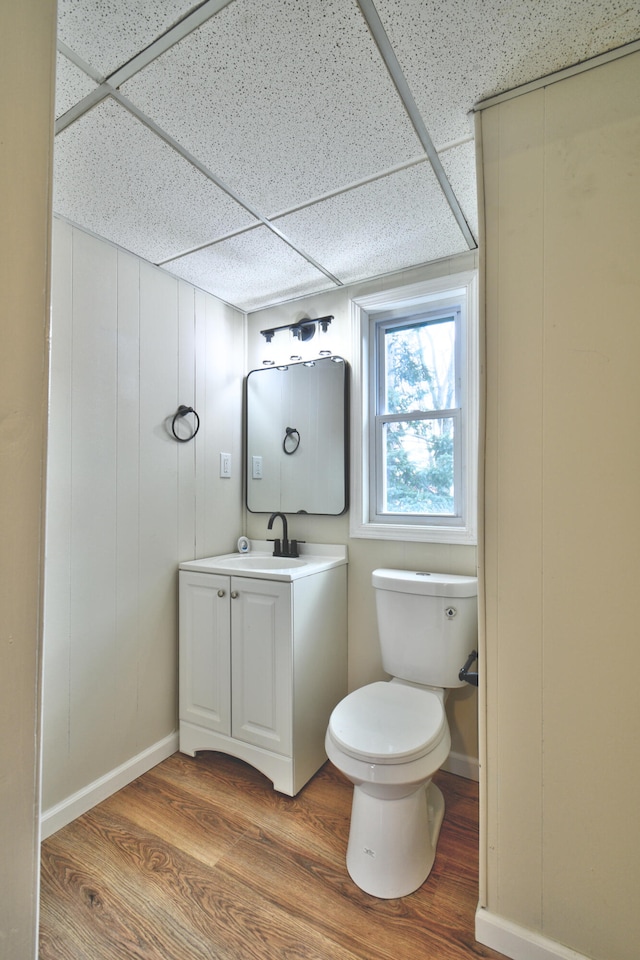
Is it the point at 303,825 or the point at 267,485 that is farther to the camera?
the point at 267,485

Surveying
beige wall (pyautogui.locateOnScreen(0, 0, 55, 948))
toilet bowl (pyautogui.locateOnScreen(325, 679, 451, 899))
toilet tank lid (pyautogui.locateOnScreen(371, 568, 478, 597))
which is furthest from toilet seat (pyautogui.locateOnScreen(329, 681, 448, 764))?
beige wall (pyautogui.locateOnScreen(0, 0, 55, 948))

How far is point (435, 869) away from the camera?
1.39 metres

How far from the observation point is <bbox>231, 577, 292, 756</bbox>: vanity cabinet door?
5.71ft

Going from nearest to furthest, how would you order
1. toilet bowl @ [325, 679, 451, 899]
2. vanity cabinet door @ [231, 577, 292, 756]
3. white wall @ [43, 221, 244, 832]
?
toilet bowl @ [325, 679, 451, 899] → white wall @ [43, 221, 244, 832] → vanity cabinet door @ [231, 577, 292, 756]

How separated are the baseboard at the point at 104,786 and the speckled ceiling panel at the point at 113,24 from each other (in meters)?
2.25

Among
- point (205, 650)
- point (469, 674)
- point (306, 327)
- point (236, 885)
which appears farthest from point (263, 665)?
point (306, 327)

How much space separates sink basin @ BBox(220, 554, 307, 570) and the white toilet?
1.91 feet

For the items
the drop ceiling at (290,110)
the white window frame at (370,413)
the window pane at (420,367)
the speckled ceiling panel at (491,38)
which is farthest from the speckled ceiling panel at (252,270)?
the speckled ceiling panel at (491,38)

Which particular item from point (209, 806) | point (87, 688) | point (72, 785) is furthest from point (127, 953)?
point (87, 688)

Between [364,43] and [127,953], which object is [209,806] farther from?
[364,43]

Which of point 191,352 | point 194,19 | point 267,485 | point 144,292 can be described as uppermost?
point 194,19

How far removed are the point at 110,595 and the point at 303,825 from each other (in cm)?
112

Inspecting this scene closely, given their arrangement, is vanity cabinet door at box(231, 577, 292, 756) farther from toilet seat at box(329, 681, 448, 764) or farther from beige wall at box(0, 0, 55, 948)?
beige wall at box(0, 0, 55, 948)

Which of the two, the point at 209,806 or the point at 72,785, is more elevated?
the point at 72,785
